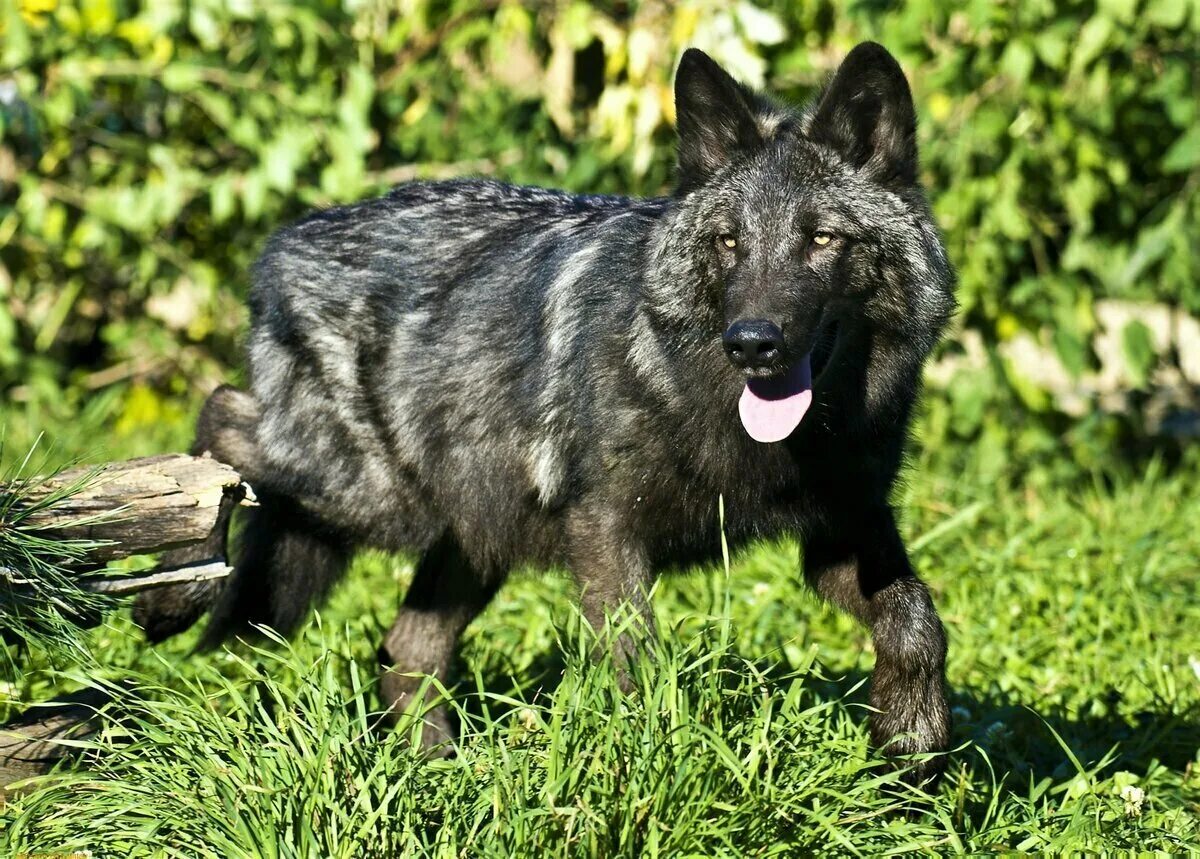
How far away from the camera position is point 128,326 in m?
8.49

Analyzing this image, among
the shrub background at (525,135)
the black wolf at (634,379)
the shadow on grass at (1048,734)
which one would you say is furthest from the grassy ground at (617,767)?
the shrub background at (525,135)

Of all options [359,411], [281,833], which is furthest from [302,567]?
[281,833]

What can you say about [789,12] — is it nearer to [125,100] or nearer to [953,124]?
[953,124]

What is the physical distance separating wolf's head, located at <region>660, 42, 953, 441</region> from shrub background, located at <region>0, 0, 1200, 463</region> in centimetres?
219

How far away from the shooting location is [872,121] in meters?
3.81

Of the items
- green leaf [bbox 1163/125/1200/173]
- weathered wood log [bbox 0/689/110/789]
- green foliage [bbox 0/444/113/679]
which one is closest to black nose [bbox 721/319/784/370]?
green foliage [bbox 0/444/113/679]

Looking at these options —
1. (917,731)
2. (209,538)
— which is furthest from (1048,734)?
(209,538)

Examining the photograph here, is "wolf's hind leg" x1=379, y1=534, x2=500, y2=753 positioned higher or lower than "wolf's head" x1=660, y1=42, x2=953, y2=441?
lower

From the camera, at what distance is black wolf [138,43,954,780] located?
367 cm

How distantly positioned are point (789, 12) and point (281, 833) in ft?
17.3

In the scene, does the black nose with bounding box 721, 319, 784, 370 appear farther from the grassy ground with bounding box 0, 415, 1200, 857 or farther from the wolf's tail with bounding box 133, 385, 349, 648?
the wolf's tail with bounding box 133, 385, 349, 648

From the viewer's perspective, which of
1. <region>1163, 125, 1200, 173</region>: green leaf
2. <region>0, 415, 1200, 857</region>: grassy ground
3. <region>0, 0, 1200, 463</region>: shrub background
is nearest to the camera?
<region>0, 415, 1200, 857</region>: grassy ground

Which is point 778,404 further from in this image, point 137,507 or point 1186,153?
point 1186,153

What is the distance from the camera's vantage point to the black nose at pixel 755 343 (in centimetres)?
333
